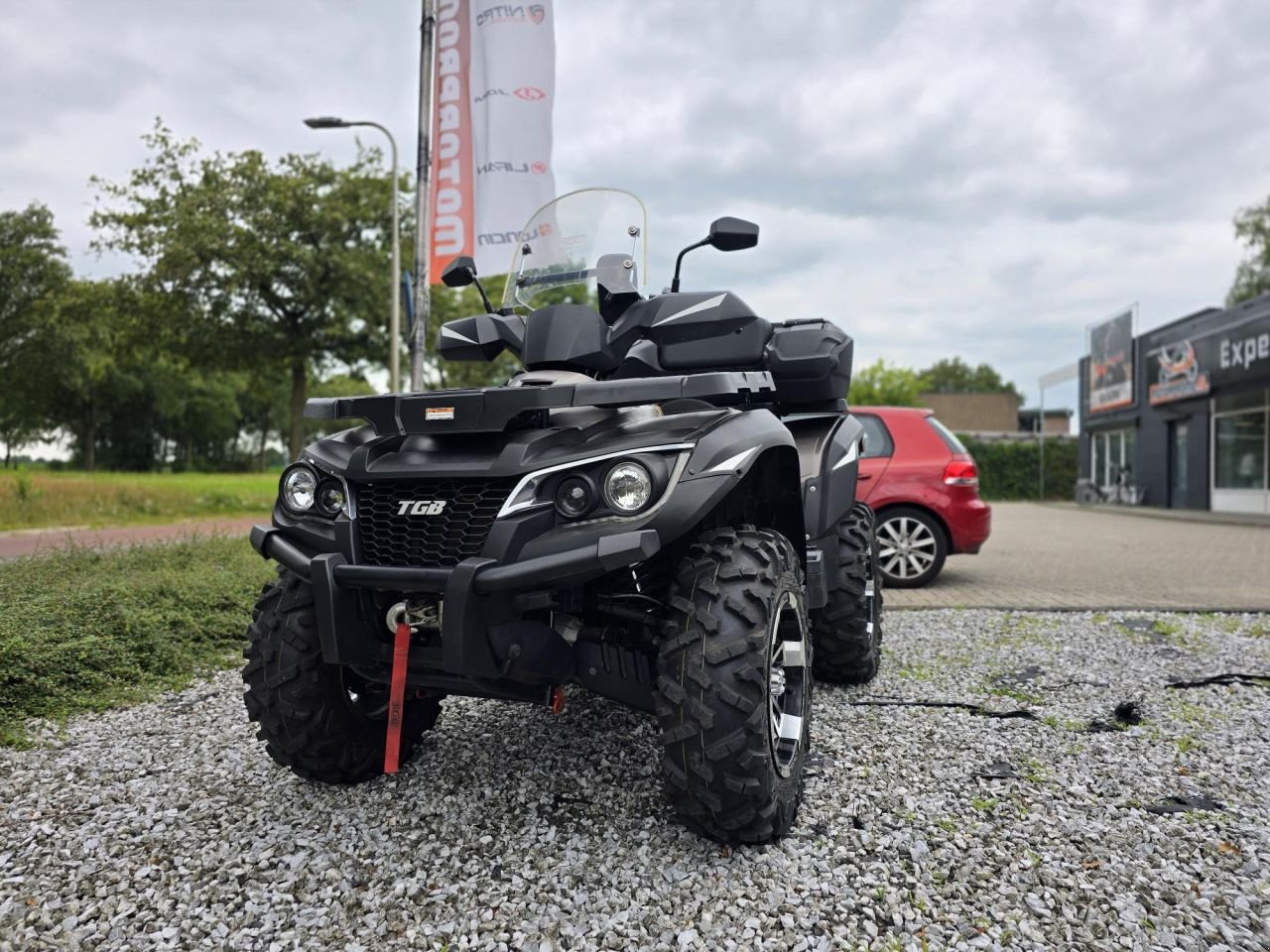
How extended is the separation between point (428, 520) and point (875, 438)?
6225mm

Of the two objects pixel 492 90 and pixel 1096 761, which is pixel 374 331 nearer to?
pixel 492 90

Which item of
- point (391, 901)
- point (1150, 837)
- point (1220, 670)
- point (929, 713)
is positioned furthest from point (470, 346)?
point (1220, 670)

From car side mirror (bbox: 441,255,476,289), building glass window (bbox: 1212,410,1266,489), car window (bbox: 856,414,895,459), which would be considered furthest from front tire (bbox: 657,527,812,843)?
building glass window (bbox: 1212,410,1266,489)

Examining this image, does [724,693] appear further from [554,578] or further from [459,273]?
[459,273]

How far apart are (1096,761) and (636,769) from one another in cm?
165

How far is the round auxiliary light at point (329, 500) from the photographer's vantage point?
8.41 ft

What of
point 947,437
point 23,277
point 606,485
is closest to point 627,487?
point 606,485

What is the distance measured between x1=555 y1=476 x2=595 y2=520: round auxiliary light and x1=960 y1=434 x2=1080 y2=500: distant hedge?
109 ft

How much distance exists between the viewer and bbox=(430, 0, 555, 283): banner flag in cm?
832

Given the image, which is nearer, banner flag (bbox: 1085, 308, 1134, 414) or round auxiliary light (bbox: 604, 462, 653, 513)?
round auxiliary light (bbox: 604, 462, 653, 513)

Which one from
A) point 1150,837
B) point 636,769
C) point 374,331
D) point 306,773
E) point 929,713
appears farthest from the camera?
point 374,331

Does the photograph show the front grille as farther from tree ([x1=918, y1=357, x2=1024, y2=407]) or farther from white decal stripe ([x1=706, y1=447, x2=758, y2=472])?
tree ([x1=918, y1=357, x2=1024, y2=407])

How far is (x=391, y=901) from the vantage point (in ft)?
7.28

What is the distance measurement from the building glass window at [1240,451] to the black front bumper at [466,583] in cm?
2443
